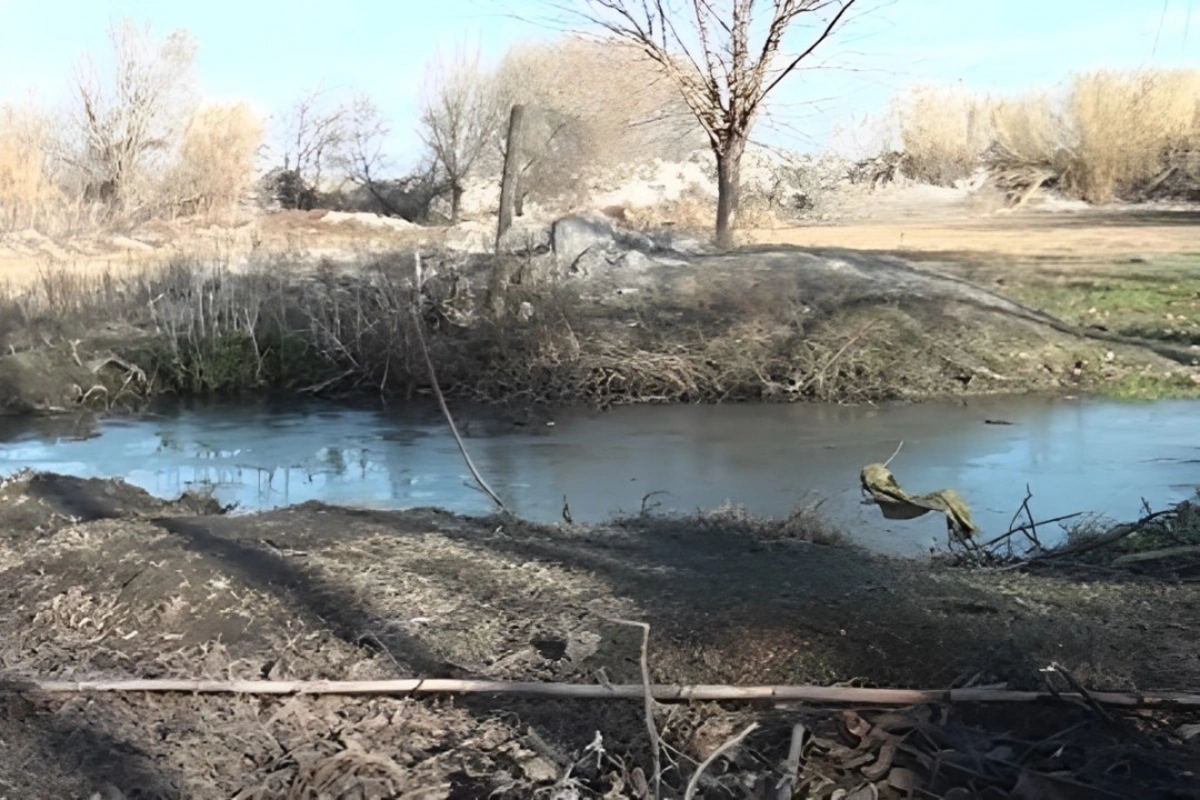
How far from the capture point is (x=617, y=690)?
13.5 ft

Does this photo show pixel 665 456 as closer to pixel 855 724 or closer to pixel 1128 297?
pixel 855 724

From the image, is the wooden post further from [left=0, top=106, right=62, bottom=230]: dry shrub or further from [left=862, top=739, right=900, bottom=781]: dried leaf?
[left=0, top=106, right=62, bottom=230]: dry shrub

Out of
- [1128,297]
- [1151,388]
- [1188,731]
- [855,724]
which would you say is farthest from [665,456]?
[1128,297]

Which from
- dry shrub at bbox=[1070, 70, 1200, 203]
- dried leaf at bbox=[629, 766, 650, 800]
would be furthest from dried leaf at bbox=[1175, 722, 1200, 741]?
dry shrub at bbox=[1070, 70, 1200, 203]

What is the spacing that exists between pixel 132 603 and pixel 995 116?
39.3 meters

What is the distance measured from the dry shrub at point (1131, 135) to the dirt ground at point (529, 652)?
108 ft

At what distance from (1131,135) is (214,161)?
87.6 ft

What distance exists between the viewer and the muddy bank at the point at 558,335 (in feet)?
44.7

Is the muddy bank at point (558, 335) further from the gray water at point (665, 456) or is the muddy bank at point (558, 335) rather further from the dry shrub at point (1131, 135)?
the dry shrub at point (1131, 135)

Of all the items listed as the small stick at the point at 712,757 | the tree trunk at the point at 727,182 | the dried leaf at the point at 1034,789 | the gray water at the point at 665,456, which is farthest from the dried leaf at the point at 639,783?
the tree trunk at the point at 727,182

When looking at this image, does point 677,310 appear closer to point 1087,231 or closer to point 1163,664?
point 1163,664

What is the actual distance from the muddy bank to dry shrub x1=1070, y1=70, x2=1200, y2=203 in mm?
21845

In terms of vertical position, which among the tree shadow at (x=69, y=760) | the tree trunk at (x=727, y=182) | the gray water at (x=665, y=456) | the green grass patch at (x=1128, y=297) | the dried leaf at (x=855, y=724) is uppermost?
the tree trunk at (x=727, y=182)

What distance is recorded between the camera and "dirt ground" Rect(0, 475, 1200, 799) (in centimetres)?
366
